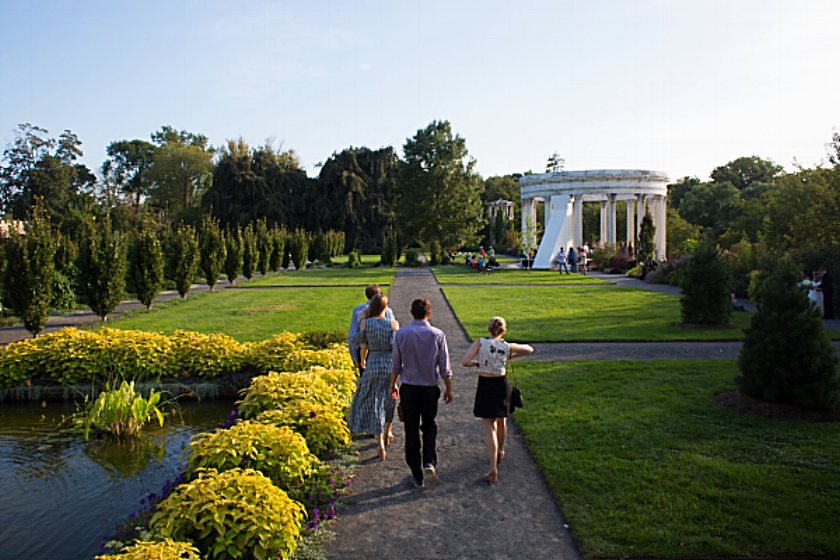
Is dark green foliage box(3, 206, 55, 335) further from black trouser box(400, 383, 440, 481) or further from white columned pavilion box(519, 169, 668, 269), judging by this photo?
white columned pavilion box(519, 169, 668, 269)

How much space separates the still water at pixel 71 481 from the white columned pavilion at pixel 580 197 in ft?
104

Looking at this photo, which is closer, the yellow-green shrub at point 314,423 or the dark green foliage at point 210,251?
the yellow-green shrub at point 314,423

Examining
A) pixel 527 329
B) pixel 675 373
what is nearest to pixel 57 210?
pixel 527 329

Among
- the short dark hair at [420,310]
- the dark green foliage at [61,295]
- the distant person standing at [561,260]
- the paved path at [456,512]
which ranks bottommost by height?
the paved path at [456,512]

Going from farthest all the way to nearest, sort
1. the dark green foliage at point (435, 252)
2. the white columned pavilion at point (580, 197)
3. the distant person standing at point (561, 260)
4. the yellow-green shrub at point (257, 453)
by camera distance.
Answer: the dark green foliage at point (435, 252) < the white columned pavilion at point (580, 197) < the distant person standing at point (561, 260) < the yellow-green shrub at point (257, 453)

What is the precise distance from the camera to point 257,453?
4801mm

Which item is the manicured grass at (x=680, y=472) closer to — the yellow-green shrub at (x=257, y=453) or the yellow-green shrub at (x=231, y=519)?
the yellow-green shrub at (x=257, y=453)

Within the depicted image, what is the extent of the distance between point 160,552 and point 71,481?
3.40 metres

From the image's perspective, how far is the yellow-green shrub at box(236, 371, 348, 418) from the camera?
20.6ft

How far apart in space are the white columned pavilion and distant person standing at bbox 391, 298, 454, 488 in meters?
32.6

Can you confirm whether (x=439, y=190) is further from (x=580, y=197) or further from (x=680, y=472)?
(x=680, y=472)

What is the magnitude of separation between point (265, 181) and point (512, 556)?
59218 millimetres

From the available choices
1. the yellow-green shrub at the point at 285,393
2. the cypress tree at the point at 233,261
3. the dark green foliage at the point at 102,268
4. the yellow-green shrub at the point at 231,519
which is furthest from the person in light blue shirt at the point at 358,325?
the cypress tree at the point at 233,261

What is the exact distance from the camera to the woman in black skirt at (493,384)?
5414mm
